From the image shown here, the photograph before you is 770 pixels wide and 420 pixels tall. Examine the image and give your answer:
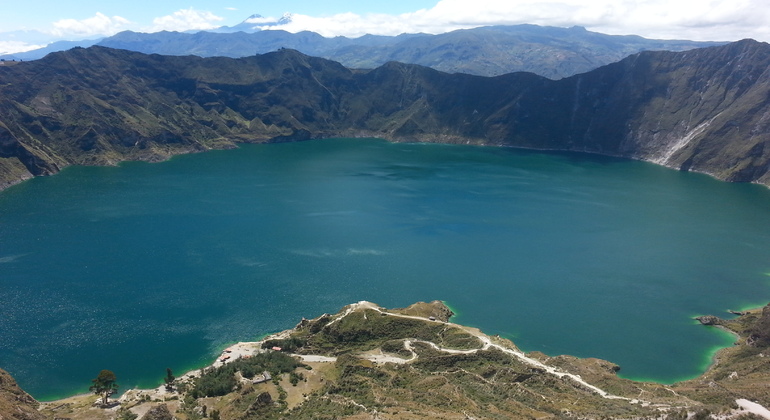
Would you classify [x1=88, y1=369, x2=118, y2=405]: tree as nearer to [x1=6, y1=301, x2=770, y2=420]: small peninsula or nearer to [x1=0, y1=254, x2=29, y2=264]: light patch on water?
[x1=6, y1=301, x2=770, y2=420]: small peninsula

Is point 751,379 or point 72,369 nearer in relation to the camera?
point 751,379

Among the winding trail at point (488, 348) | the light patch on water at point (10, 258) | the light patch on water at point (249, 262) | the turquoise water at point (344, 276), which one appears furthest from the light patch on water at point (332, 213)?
the light patch on water at point (10, 258)

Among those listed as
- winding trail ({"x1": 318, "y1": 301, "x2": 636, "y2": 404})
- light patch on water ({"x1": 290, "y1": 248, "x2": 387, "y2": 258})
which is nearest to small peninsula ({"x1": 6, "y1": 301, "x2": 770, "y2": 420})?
winding trail ({"x1": 318, "y1": 301, "x2": 636, "y2": 404})

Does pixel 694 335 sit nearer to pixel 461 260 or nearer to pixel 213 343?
pixel 461 260

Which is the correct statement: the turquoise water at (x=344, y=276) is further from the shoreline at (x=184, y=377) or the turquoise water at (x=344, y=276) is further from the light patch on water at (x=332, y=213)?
the shoreline at (x=184, y=377)

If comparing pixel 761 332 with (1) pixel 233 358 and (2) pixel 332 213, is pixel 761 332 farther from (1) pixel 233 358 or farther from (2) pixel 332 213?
(2) pixel 332 213

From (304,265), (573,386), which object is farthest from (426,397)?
(304,265)

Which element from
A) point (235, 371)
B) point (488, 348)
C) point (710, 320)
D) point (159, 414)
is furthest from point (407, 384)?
point (710, 320)

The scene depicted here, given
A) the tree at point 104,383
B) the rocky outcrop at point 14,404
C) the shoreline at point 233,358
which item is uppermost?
the rocky outcrop at point 14,404
